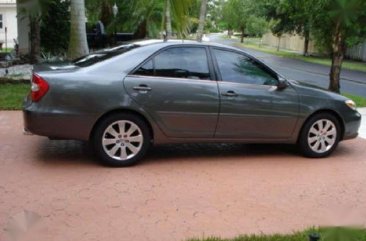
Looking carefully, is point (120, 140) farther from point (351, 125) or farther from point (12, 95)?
point (12, 95)

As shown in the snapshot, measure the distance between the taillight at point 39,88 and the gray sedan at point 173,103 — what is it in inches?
0.4

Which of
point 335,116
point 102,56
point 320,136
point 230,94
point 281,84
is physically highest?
point 102,56

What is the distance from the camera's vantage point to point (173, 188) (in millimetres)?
5488

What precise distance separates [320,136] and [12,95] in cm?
648

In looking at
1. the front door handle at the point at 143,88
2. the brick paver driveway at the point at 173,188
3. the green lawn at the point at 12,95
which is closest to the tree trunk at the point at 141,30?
the green lawn at the point at 12,95

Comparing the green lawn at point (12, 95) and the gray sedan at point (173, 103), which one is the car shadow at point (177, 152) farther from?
the green lawn at point (12, 95)

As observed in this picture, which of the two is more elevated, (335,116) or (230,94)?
(230,94)

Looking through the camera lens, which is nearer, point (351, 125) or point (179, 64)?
point (179, 64)

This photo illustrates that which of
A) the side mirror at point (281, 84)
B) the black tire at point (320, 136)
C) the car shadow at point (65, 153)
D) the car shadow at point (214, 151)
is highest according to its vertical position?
the side mirror at point (281, 84)

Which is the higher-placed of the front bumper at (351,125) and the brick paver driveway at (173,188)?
the front bumper at (351,125)

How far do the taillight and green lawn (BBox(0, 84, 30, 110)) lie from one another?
Result: 401 cm

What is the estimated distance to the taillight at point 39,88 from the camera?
5.86 metres

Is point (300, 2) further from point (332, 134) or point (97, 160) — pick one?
point (332, 134)

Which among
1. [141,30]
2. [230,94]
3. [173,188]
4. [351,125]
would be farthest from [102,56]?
[141,30]
